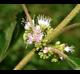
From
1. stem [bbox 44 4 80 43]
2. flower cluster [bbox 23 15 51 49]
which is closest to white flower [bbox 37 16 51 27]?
flower cluster [bbox 23 15 51 49]

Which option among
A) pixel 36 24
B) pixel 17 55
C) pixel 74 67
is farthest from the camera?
pixel 17 55

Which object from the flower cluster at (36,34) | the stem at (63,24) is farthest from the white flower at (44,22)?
the stem at (63,24)

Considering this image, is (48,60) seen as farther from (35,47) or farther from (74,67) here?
(74,67)

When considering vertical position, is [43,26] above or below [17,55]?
above

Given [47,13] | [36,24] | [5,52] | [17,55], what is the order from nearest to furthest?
1. [5,52]
2. [36,24]
3. [17,55]
4. [47,13]

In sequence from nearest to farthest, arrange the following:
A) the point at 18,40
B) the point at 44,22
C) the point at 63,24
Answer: the point at 63,24, the point at 44,22, the point at 18,40

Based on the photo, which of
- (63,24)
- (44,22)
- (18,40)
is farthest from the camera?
(18,40)

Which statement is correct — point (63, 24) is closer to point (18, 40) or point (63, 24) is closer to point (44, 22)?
point (44, 22)

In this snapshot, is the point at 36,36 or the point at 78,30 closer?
the point at 36,36

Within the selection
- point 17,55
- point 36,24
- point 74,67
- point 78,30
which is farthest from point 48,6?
point 74,67

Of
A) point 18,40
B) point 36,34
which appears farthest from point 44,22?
point 18,40
